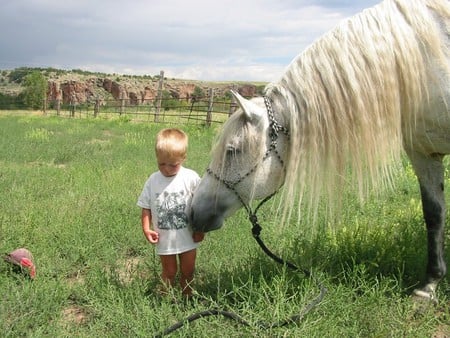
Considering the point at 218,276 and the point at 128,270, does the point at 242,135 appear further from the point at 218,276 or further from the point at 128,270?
the point at 128,270

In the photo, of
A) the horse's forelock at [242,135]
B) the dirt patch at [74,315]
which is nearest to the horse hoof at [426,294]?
the horse's forelock at [242,135]

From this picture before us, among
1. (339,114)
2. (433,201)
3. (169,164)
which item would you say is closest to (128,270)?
(169,164)

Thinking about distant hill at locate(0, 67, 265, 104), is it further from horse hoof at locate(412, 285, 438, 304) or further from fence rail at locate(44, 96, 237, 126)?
horse hoof at locate(412, 285, 438, 304)

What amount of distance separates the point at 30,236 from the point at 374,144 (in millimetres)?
2764

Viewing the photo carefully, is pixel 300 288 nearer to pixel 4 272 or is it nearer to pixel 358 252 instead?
pixel 358 252

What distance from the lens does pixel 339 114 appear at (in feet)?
6.91

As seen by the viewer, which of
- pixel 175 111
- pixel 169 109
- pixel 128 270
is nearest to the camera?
pixel 128 270

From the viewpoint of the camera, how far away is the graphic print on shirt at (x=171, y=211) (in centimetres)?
242

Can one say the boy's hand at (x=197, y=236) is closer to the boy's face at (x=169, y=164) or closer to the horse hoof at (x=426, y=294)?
the boy's face at (x=169, y=164)

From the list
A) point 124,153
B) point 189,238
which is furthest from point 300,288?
point 124,153

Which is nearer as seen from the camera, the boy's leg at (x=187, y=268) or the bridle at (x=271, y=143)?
the bridle at (x=271, y=143)

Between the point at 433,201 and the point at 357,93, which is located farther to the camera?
the point at 433,201

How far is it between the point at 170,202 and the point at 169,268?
16.3 inches

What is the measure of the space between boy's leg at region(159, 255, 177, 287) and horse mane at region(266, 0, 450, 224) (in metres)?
0.79
